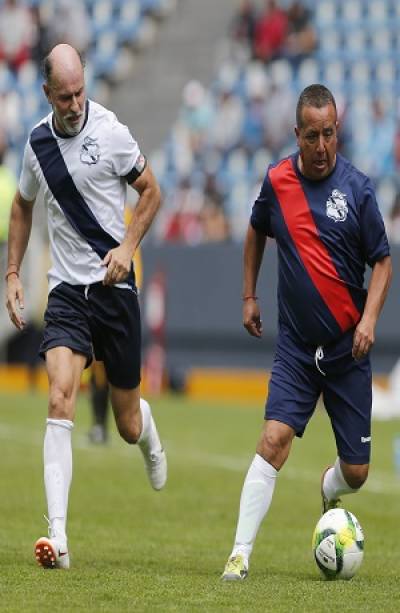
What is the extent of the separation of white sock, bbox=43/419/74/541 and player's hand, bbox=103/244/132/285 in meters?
0.76

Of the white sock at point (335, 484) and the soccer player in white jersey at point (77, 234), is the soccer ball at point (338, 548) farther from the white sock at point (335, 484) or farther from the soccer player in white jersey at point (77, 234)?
the soccer player in white jersey at point (77, 234)

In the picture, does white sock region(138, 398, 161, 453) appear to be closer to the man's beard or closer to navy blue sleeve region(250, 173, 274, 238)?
navy blue sleeve region(250, 173, 274, 238)

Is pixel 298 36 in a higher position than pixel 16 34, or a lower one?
lower

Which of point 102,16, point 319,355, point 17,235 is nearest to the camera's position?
point 319,355

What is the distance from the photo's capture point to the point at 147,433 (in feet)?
30.4

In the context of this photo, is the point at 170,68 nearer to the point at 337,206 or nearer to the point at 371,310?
the point at 337,206

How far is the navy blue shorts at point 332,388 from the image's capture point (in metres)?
7.99

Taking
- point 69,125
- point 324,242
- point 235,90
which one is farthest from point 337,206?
point 235,90

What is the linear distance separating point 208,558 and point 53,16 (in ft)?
66.5

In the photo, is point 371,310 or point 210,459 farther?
point 210,459

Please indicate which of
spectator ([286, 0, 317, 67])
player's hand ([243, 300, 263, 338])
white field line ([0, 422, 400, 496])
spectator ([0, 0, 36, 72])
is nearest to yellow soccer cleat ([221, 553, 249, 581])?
player's hand ([243, 300, 263, 338])

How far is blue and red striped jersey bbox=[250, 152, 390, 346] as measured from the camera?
7.90 m

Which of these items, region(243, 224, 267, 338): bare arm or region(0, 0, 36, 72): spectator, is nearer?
region(243, 224, 267, 338): bare arm

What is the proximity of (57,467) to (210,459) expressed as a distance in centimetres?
669
